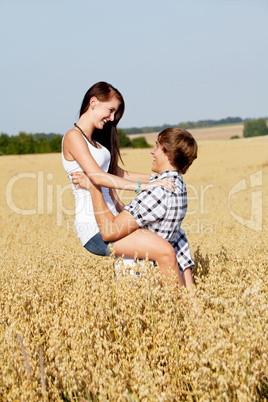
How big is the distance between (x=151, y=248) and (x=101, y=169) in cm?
80

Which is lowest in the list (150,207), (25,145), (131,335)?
(131,335)


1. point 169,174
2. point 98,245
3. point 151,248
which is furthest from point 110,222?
point 169,174

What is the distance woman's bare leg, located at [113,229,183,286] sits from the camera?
11.4 ft

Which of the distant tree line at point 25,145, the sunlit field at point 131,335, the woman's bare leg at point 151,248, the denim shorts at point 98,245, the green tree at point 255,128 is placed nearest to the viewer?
the sunlit field at point 131,335

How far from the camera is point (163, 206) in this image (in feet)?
11.6

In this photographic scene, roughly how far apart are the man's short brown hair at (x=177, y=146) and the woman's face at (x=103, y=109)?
513mm

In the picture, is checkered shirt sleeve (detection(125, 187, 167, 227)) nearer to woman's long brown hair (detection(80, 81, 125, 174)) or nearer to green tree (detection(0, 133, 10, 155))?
woman's long brown hair (detection(80, 81, 125, 174))

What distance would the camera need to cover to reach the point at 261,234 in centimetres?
655

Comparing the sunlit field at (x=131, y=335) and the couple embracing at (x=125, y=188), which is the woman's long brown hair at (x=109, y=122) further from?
the sunlit field at (x=131, y=335)

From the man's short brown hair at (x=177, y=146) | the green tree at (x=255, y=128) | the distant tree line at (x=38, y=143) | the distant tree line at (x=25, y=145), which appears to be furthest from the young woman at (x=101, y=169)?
the green tree at (x=255, y=128)

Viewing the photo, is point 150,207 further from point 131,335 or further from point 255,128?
point 255,128

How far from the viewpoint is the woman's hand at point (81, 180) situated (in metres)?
3.73

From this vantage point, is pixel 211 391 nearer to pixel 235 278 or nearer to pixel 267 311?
pixel 267 311

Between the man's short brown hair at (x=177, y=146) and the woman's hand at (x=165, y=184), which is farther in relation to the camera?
the man's short brown hair at (x=177, y=146)
